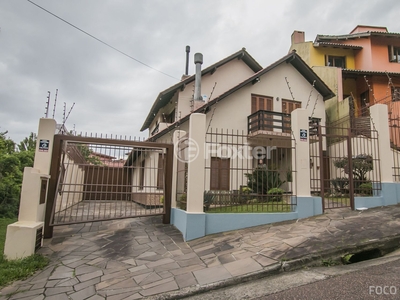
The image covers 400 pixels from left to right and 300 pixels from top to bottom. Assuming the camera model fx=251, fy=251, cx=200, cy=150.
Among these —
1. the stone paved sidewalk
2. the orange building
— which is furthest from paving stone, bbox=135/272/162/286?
the orange building

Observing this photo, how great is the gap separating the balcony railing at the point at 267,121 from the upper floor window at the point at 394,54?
11.5m

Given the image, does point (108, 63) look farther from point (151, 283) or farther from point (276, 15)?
→ point (151, 283)

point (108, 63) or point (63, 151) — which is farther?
point (108, 63)

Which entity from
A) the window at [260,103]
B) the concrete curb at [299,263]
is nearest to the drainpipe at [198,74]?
the window at [260,103]

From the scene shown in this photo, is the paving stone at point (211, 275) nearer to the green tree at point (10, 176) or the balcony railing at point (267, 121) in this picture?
the green tree at point (10, 176)

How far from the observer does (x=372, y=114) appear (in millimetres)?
7504

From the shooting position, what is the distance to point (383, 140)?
23.7 ft

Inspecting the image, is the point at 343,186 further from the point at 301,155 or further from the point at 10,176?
the point at 10,176

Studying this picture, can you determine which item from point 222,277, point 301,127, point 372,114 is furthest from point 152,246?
point 372,114

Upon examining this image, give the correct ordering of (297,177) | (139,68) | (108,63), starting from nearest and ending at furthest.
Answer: (297,177) → (108,63) → (139,68)

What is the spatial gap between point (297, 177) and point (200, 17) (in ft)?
20.3

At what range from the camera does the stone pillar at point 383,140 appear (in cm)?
714

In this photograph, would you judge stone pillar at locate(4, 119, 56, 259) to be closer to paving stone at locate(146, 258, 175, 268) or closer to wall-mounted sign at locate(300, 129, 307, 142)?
paving stone at locate(146, 258, 175, 268)

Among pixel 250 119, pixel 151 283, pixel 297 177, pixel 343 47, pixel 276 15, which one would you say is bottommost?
pixel 151 283
